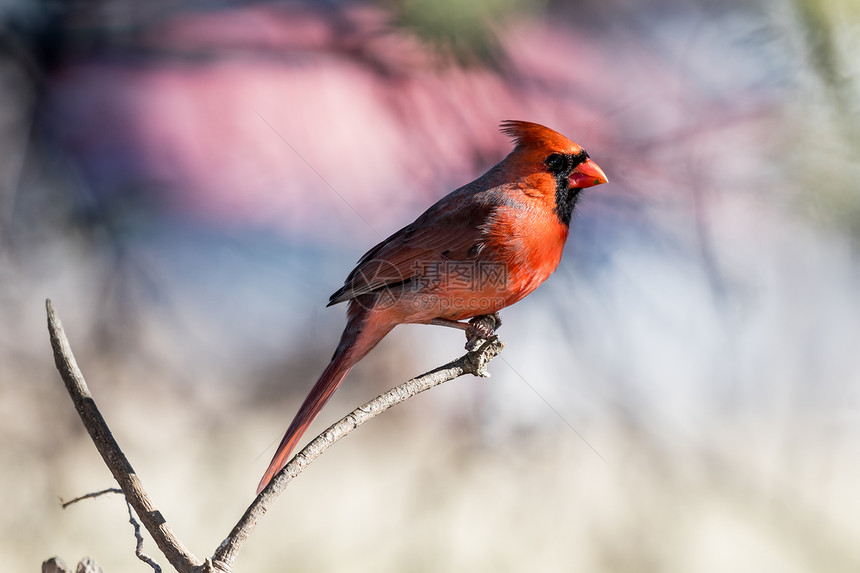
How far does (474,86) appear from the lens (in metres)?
1.74

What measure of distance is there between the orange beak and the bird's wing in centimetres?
15

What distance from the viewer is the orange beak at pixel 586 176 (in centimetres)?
112

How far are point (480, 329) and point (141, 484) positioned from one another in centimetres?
52

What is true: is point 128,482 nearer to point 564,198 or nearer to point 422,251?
point 422,251

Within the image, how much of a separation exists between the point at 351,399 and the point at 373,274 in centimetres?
65

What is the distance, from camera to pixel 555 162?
1135 millimetres

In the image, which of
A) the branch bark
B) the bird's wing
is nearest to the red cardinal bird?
the bird's wing

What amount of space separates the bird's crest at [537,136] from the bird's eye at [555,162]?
0.5 inches

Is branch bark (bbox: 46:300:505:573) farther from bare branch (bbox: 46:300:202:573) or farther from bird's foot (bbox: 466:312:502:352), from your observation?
bird's foot (bbox: 466:312:502:352)

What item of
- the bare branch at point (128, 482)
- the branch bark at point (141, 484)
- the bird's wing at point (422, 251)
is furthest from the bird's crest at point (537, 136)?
the bare branch at point (128, 482)

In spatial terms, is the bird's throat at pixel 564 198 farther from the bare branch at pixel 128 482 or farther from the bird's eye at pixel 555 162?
the bare branch at pixel 128 482

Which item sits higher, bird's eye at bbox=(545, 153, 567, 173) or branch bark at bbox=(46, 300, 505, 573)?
bird's eye at bbox=(545, 153, 567, 173)

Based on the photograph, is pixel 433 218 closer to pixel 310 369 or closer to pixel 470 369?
pixel 470 369

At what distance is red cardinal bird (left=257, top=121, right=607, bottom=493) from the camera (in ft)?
3.47
